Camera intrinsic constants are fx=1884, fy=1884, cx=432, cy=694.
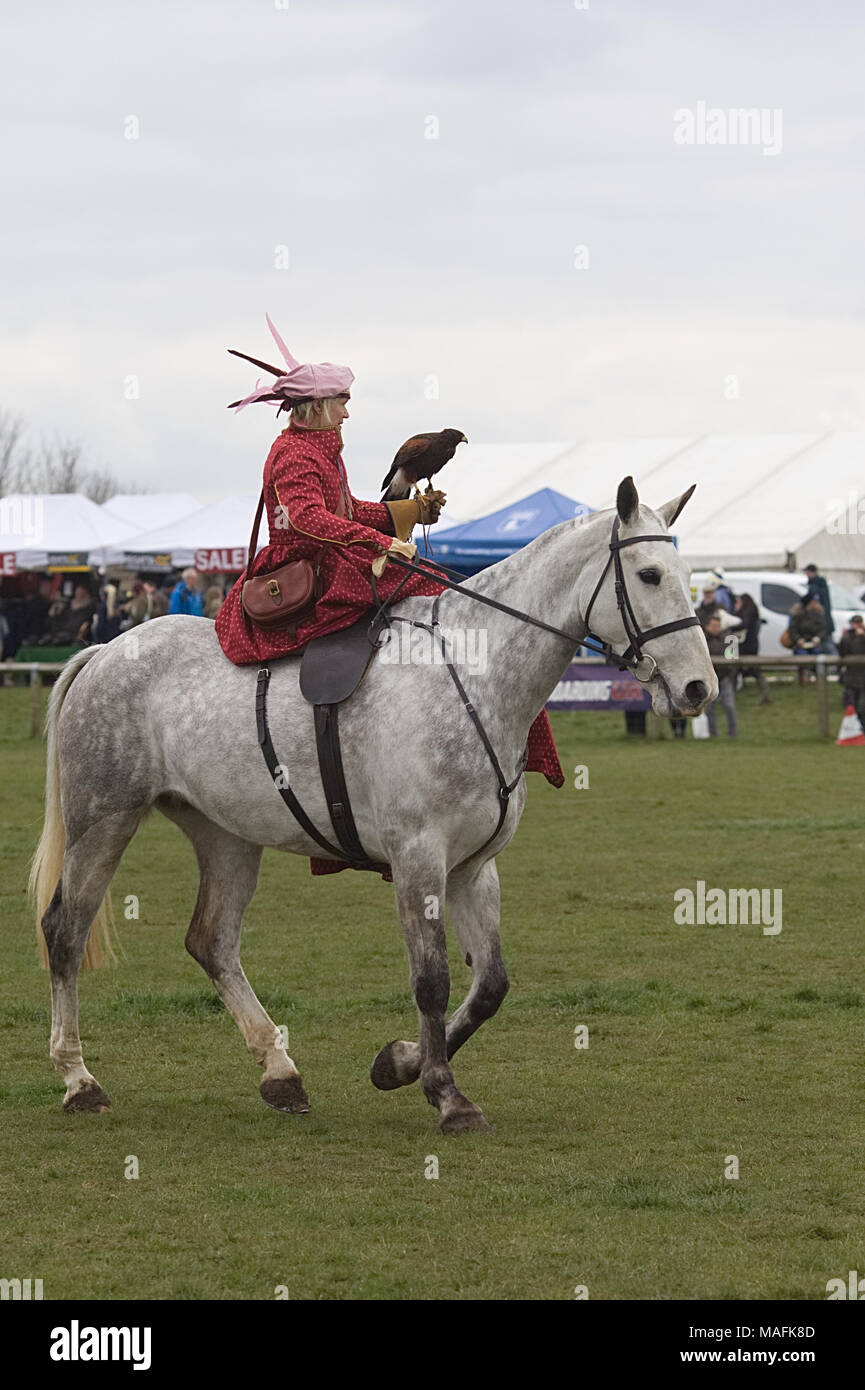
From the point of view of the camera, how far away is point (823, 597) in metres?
33.2

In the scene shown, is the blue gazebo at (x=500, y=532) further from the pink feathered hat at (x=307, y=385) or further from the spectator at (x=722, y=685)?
the pink feathered hat at (x=307, y=385)

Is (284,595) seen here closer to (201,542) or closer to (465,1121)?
(465,1121)

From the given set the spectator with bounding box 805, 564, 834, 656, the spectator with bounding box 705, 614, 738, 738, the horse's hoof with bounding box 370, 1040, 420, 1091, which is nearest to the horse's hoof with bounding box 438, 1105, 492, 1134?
the horse's hoof with bounding box 370, 1040, 420, 1091

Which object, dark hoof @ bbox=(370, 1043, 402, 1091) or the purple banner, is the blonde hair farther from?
the purple banner

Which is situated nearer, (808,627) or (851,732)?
(851,732)

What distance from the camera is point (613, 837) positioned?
647 inches

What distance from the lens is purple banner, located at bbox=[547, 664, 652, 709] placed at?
26.5m

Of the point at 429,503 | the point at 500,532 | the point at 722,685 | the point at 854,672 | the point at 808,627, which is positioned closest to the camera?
the point at 429,503

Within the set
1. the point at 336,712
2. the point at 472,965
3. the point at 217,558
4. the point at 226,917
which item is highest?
the point at 217,558

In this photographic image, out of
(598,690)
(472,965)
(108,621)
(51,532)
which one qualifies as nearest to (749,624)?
(598,690)

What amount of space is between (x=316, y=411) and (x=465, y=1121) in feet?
9.29

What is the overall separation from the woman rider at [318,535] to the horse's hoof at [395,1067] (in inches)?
48.1

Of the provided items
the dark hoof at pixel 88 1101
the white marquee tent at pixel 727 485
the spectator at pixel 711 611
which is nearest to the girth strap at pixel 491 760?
the dark hoof at pixel 88 1101
